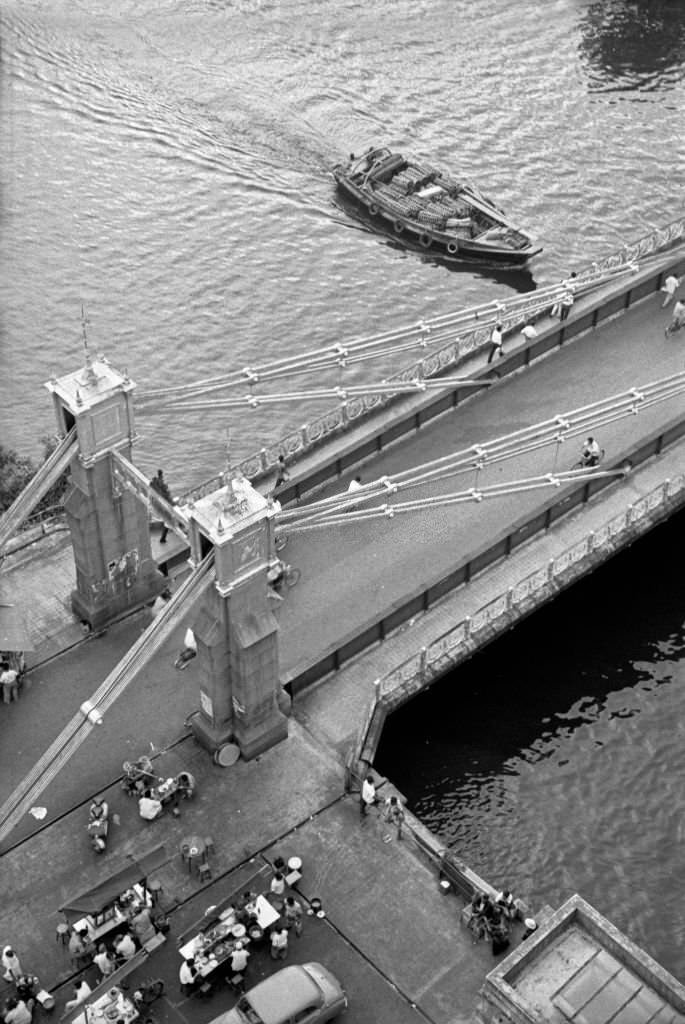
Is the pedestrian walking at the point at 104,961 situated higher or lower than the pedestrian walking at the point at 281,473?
lower

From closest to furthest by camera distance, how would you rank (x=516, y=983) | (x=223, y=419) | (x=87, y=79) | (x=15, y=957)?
(x=516, y=983), (x=15, y=957), (x=223, y=419), (x=87, y=79)

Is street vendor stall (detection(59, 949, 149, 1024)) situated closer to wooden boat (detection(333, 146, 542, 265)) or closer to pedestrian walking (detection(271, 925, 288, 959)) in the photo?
pedestrian walking (detection(271, 925, 288, 959))

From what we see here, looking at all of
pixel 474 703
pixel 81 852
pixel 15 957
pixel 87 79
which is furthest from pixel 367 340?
pixel 87 79

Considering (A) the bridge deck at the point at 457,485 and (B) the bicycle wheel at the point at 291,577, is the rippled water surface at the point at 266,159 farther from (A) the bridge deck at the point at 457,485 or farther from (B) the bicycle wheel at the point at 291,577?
(B) the bicycle wheel at the point at 291,577

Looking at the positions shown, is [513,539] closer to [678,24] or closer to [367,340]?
[367,340]

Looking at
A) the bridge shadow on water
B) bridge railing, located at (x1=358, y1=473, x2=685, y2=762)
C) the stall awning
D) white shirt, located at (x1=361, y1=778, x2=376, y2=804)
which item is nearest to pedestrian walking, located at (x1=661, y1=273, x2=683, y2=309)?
the bridge shadow on water

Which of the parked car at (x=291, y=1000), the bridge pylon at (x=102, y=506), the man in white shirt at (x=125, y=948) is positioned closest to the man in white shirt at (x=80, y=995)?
the man in white shirt at (x=125, y=948)
